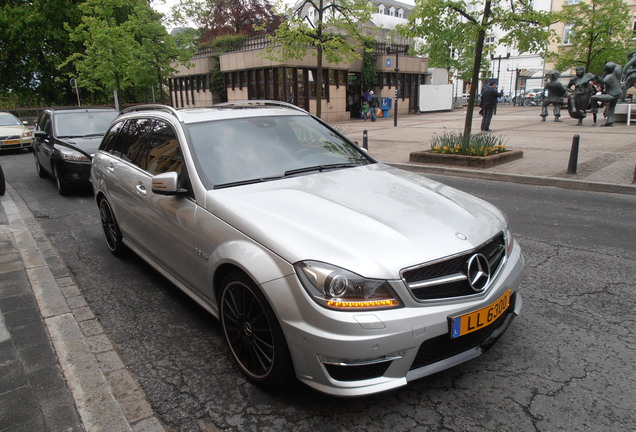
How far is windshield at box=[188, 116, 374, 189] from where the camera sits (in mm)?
3549

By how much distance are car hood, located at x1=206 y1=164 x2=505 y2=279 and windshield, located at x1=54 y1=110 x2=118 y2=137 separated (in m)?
8.33

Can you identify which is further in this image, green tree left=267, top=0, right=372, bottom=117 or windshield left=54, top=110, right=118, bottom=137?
green tree left=267, top=0, right=372, bottom=117

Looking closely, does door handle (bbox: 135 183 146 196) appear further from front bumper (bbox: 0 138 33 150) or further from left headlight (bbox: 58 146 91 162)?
front bumper (bbox: 0 138 33 150)

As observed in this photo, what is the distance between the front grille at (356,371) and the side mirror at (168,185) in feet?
5.78

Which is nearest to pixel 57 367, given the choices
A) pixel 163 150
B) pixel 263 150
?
pixel 163 150

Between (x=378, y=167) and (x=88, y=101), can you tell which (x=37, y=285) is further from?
(x=88, y=101)

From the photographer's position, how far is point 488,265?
8.96ft

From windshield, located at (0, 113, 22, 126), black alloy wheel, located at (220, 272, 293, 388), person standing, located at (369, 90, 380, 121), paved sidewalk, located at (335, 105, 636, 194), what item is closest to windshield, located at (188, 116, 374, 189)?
black alloy wheel, located at (220, 272, 293, 388)

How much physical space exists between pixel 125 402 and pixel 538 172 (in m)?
9.51

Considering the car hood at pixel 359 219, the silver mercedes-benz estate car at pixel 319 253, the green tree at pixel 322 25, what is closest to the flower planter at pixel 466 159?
the green tree at pixel 322 25

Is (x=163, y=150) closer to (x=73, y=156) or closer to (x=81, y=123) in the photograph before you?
(x=73, y=156)

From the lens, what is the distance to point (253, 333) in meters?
2.83

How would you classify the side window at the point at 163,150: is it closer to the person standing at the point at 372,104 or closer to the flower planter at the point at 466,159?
the flower planter at the point at 466,159

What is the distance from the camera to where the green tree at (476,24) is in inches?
431
